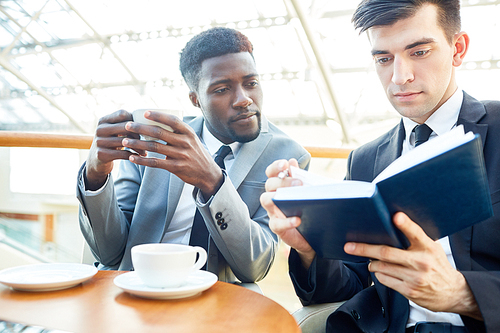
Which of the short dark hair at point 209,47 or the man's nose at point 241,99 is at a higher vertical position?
the short dark hair at point 209,47

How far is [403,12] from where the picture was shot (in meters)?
1.22

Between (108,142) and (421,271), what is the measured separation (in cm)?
90

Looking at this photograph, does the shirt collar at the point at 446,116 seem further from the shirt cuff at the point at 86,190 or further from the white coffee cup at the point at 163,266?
the shirt cuff at the point at 86,190

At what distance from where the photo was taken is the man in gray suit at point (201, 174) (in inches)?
49.1

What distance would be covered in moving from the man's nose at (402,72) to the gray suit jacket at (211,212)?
556 millimetres

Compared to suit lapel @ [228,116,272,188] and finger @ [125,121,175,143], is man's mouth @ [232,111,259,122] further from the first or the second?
finger @ [125,121,175,143]

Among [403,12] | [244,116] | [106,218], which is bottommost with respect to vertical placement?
[106,218]

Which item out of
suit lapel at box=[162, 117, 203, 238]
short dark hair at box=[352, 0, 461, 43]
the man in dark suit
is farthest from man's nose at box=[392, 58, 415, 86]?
suit lapel at box=[162, 117, 203, 238]

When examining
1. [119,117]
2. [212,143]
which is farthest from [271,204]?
[212,143]

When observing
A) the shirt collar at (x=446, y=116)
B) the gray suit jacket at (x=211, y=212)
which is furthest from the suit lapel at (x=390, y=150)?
the gray suit jacket at (x=211, y=212)

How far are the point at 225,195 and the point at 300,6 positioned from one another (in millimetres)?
8886

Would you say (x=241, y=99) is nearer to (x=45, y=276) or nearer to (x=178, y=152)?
(x=178, y=152)

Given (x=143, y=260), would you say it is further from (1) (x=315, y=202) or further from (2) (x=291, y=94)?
(2) (x=291, y=94)

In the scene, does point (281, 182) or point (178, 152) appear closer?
point (281, 182)
